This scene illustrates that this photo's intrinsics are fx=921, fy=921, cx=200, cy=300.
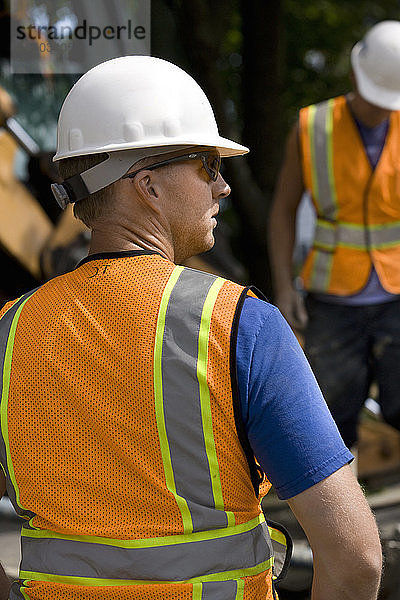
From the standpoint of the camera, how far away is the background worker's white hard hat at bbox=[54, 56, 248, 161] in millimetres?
1524

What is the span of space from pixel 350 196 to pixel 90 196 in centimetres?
214

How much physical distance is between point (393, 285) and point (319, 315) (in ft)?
1.02

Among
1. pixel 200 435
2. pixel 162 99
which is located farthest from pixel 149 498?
pixel 162 99

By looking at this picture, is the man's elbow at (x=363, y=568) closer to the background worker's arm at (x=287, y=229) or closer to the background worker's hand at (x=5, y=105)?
the background worker's arm at (x=287, y=229)

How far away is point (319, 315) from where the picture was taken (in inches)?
143

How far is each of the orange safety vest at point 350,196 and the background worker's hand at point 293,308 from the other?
14 cm

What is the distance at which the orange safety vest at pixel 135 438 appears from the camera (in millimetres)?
1380

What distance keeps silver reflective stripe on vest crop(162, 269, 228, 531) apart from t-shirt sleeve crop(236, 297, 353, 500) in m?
0.07

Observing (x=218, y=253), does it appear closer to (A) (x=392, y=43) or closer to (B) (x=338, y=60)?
(A) (x=392, y=43)

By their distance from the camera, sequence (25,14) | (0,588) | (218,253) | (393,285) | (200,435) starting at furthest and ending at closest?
1. (218,253)
2. (393,285)
3. (25,14)
4. (0,588)
5. (200,435)

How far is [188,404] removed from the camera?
1.38 metres

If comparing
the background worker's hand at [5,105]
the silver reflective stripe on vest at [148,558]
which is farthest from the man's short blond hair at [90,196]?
the background worker's hand at [5,105]

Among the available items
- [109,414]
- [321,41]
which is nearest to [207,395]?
[109,414]

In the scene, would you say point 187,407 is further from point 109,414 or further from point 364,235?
point 364,235
